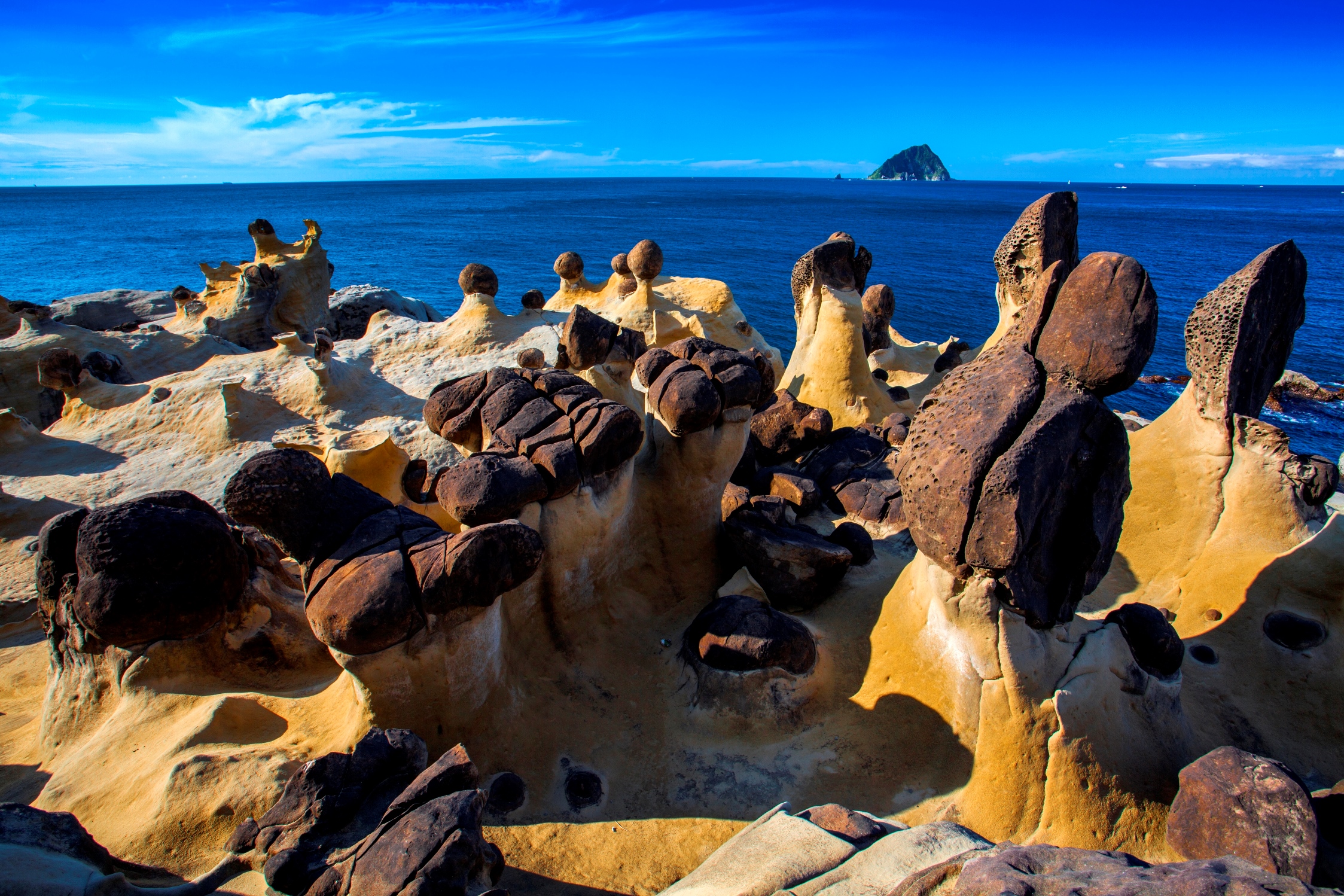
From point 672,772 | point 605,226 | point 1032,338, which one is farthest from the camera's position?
point 605,226

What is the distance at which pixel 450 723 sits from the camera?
3338 millimetres

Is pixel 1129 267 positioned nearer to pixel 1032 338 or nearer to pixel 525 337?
pixel 1032 338

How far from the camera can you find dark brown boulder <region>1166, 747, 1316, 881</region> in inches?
101

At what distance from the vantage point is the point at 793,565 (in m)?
4.58

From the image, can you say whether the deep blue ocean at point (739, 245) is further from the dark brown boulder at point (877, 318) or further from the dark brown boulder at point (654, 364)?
the dark brown boulder at point (654, 364)

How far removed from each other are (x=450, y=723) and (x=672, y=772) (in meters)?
1.20

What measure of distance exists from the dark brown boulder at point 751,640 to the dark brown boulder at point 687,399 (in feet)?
3.87

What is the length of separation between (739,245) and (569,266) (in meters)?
40.3

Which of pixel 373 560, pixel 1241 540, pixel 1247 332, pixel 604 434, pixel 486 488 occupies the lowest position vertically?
pixel 1241 540

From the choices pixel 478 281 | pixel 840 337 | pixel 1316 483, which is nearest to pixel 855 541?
pixel 1316 483

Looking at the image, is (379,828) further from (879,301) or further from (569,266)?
(879,301)

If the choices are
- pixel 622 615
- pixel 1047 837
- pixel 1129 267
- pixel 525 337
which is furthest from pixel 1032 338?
pixel 525 337

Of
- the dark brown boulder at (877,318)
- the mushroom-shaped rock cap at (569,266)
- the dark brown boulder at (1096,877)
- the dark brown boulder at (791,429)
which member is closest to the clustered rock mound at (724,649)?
the dark brown boulder at (1096,877)

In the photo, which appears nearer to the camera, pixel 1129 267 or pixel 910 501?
pixel 1129 267
